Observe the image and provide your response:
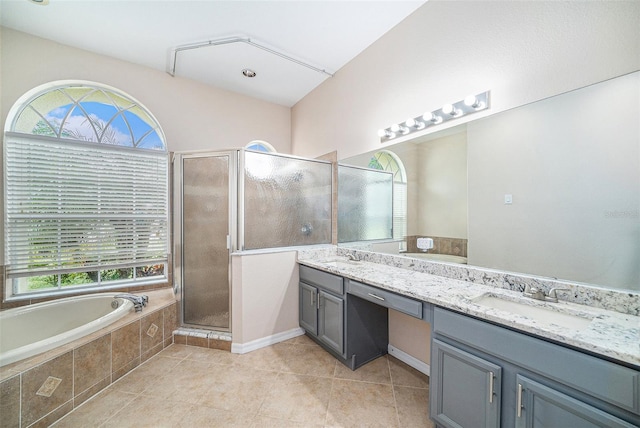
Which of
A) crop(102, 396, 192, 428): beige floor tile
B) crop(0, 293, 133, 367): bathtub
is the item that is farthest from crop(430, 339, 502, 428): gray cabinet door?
crop(0, 293, 133, 367): bathtub

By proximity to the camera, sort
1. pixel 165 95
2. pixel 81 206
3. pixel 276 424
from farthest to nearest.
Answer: pixel 165 95, pixel 81 206, pixel 276 424

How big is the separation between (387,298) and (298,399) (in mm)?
955

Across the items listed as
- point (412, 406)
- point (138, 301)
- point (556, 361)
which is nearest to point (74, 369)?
point (138, 301)

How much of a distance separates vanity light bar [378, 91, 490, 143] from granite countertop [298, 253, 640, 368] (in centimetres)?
117

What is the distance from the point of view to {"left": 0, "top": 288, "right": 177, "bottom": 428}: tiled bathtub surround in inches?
54.3

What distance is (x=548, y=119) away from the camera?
1336 millimetres

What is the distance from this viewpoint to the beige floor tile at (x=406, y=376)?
1.89 m

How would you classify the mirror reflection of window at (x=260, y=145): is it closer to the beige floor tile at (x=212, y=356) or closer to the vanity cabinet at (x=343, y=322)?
the vanity cabinet at (x=343, y=322)

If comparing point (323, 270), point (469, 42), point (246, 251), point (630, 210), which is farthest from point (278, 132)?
point (630, 210)

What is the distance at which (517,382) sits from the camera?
1.05 meters

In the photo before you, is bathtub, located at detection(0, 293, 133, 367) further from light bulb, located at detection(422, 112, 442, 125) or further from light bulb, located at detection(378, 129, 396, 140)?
light bulb, located at detection(422, 112, 442, 125)

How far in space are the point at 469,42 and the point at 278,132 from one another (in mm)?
2681

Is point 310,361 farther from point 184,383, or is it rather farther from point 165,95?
point 165,95

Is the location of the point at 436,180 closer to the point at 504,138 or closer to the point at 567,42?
the point at 504,138
